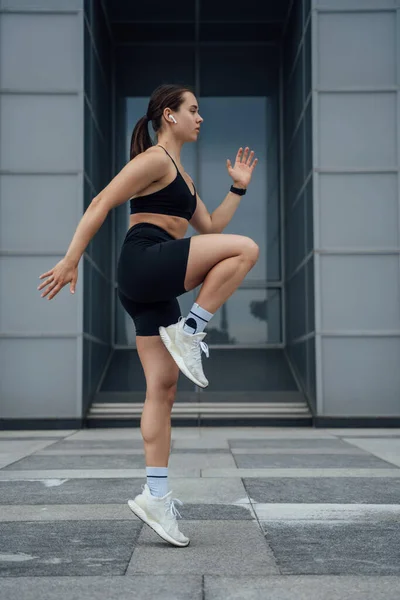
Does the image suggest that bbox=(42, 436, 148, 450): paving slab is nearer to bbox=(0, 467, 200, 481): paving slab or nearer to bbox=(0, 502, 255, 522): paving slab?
bbox=(0, 467, 200, 481): paving slab

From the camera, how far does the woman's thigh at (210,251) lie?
3717mm

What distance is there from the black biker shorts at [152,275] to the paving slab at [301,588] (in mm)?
1235

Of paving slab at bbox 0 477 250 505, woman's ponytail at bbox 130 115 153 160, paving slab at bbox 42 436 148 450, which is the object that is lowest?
paving slab at bbox 42 436 148 450

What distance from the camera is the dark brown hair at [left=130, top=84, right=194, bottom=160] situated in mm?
4098

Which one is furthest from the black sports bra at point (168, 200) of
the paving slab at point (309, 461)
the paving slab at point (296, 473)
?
the paving slab at point (309, 461)

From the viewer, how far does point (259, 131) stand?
Answer: 17344 mm

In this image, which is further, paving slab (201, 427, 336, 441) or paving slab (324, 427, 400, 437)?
paving slab (324, 427, 400, 437)

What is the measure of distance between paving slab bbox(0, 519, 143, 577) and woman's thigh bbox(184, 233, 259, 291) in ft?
3.83

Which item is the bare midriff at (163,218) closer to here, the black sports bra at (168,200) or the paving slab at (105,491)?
the black sports bra at (168,200)

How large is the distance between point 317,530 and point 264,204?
13642 mm

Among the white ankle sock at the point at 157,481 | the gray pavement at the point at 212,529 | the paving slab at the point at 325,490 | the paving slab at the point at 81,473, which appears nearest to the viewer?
the gray pavement at the point at 212,529

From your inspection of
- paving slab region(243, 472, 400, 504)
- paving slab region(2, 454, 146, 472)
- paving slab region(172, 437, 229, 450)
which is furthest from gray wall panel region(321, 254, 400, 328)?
paving slab region(243, 472, 400, 504)

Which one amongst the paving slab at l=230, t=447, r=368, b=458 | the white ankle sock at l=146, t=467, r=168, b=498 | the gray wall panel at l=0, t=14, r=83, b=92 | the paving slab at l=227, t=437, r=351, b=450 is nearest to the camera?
the white ankle sock at l=146, t=467, r=168, b=498

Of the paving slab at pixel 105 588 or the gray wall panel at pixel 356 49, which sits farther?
the gray wall panel at pixel 356 49
